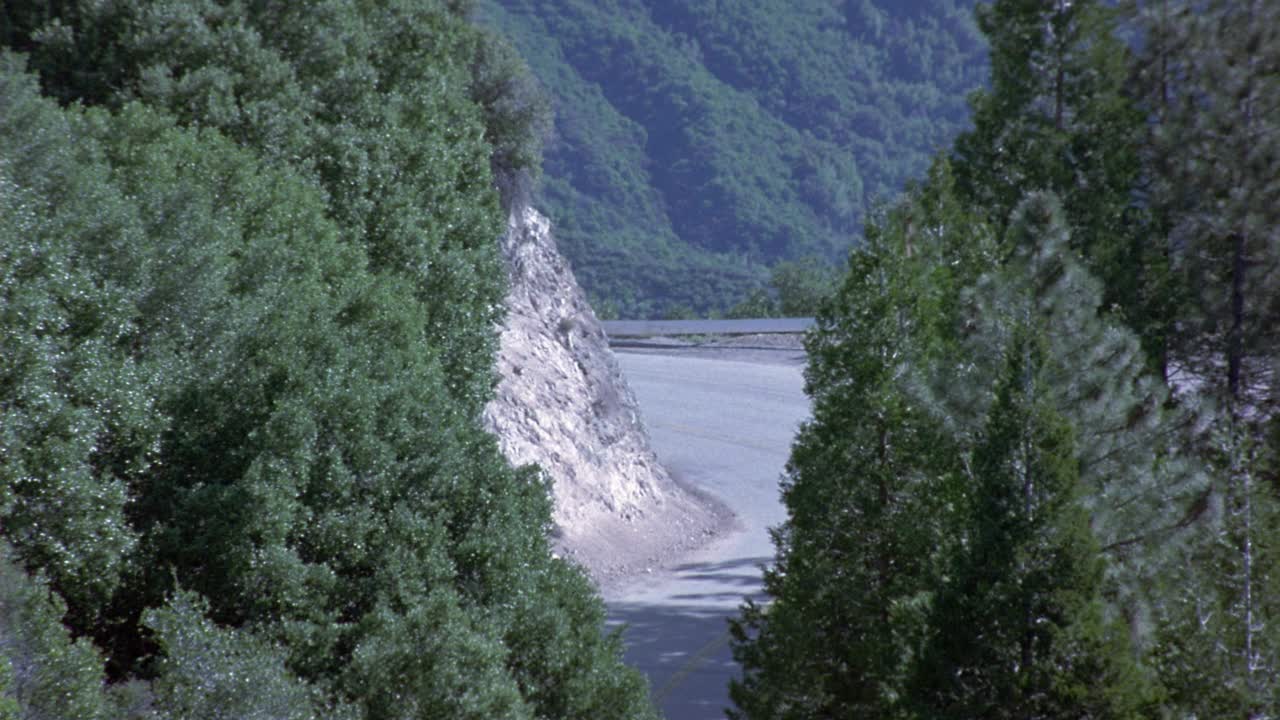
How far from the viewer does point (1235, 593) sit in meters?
14.0

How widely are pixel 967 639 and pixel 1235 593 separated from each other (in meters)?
4.14

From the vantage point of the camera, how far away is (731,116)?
135 metres

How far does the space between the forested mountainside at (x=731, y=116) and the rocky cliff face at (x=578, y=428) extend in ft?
253

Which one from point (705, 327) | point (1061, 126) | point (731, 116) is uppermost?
point (731, 116)

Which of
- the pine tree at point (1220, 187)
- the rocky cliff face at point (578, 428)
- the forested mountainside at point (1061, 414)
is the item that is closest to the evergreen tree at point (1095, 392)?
the forested mountainside at point (1061, 414)

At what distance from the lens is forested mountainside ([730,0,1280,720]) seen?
11648 mm

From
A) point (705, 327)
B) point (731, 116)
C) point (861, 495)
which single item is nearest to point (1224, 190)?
point (861, 495)

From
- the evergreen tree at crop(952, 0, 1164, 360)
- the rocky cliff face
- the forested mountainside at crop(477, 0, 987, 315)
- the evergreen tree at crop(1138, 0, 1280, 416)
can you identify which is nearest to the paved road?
the rocky cliff face

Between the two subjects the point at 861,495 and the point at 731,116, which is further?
the point at 731,116

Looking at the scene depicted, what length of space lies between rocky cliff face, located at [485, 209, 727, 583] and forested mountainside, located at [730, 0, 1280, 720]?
33.2ft

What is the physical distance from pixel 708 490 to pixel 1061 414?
A: 19722mm

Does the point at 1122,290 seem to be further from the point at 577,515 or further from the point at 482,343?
the point at 577,515

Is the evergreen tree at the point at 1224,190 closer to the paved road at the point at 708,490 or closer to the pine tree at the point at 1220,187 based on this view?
the pine tree at the point at 1220,187

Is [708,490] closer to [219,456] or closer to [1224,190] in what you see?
[1224,190]
